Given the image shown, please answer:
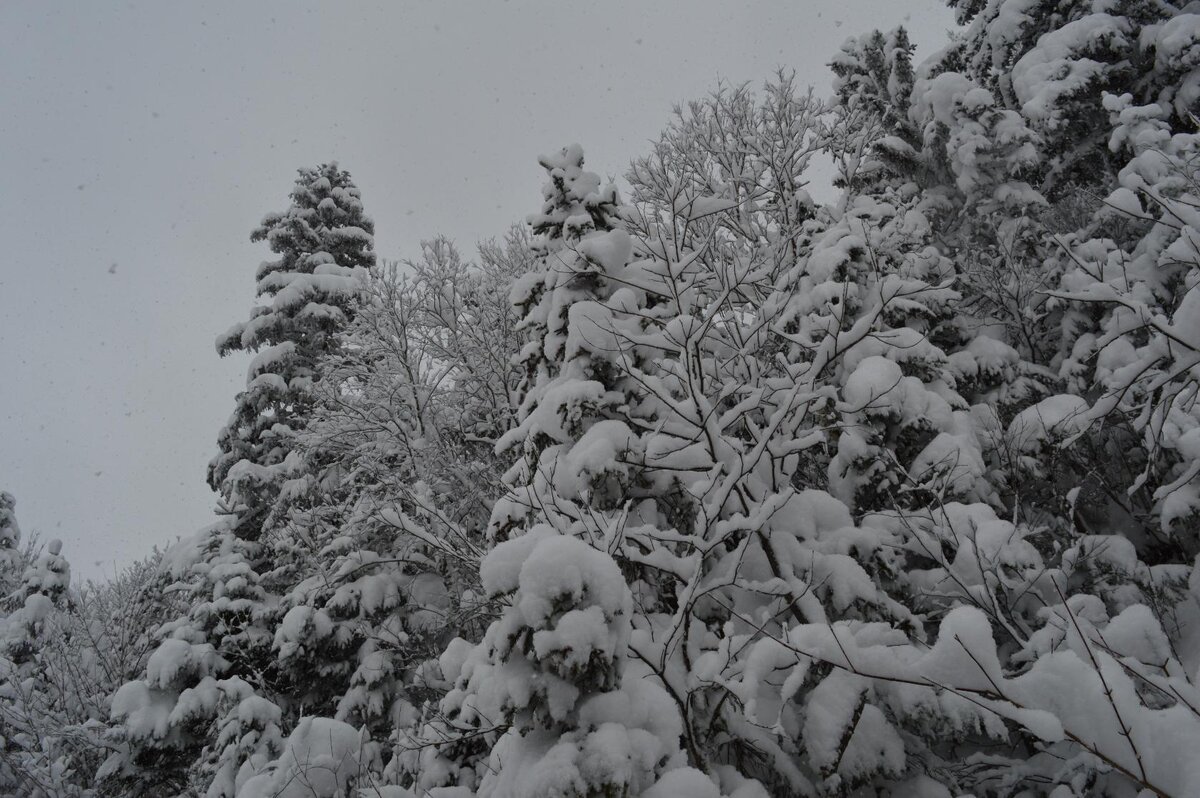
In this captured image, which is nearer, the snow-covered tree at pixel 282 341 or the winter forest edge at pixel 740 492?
the winter forest edge at pixel 740 492

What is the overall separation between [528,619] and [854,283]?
4578 millimetres

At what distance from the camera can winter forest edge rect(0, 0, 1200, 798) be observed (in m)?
2.41

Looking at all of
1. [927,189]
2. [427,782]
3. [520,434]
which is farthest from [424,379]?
[927,189]

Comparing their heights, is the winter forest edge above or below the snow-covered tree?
below

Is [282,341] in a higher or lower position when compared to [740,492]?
higher

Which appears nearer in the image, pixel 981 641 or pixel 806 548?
pixel 981 641

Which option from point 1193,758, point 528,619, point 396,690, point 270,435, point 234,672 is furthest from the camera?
point 270,435

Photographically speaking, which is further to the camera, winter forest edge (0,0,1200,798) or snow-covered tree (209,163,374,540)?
snow-covered tree (209,163,374,540)

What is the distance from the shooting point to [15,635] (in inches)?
478

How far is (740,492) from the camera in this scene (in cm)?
366

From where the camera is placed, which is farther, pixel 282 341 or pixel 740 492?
pixel 282 341

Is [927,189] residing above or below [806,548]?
above

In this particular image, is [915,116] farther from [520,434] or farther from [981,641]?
[981,641]

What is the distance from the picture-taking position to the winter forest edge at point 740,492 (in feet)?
7.92
